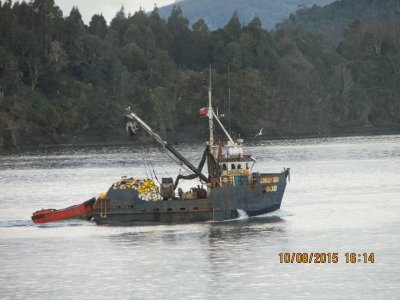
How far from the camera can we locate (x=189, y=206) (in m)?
78.3

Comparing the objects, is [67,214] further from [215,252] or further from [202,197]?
[215,252]

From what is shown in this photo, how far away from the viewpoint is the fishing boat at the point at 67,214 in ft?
264

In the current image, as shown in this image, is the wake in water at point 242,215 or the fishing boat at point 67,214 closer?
the wake in water at point 242,215

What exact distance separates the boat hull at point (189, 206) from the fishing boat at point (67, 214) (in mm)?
1314

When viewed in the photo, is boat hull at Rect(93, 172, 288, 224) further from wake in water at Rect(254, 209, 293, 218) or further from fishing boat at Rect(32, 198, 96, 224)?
wake in water at Rect(254, 209, 293, 218)

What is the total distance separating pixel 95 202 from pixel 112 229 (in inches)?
109

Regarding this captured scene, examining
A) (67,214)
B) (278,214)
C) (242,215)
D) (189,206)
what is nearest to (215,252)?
(189,206)

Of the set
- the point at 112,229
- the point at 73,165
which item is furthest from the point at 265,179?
the point at 73,165

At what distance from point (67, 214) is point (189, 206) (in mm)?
9898

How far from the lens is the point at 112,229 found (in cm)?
7806

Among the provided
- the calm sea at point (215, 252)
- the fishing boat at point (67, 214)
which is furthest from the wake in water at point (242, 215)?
the fishing boat at point (67, 214)

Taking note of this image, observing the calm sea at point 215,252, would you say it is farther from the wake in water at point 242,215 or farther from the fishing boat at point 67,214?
the fishing boat at point 67,214

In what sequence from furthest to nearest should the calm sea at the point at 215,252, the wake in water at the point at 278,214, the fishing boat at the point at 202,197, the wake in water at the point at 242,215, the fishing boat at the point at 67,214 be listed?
the wake in water at the point at 278,214 < the fishing boat at the point at 67,214 < the wake in water at the point at 242,215 < the fishing boat at the point at 202,197 < the calm sea at the point at 215,252

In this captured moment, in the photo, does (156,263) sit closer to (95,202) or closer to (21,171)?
(95,202)
